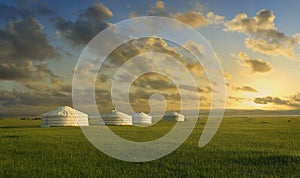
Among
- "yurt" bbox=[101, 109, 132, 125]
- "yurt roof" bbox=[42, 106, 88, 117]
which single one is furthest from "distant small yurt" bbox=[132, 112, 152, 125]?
"yurt roof" bbox=[42, 106, 88, 117]

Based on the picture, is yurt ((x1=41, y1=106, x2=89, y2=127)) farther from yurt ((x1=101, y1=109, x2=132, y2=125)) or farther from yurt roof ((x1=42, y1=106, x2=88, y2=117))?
yurt ((x1=101, y1=109, x2=132, y2=125))

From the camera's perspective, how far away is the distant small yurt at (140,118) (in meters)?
77.0

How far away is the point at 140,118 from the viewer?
257 feet

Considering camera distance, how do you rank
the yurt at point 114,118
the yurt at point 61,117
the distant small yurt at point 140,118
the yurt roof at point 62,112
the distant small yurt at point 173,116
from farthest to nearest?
the distant small yurt at point 173,116
the distant small yurt at point 140,118
the yurt at point 114,118
the yurt at point 61,117
the yurt roof at point 62,112

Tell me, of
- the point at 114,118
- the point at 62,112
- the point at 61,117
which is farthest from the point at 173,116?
the point at 62,112

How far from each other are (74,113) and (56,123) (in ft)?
11.0

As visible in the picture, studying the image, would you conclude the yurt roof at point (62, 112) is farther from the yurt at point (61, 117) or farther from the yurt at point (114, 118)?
the yurt at point (114, 118)

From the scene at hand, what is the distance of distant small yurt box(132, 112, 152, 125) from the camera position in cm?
7704

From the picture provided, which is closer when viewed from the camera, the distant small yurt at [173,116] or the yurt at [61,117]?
the yurt at [61,117]

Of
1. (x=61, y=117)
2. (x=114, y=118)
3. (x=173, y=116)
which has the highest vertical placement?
(x=173, y=116)

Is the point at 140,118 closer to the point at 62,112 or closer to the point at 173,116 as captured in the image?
the point at 173,116

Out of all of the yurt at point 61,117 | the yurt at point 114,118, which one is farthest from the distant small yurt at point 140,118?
the yurt at point 61,117

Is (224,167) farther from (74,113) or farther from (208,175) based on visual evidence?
(74,113)

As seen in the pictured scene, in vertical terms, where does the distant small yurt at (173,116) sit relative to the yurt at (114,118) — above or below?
above
